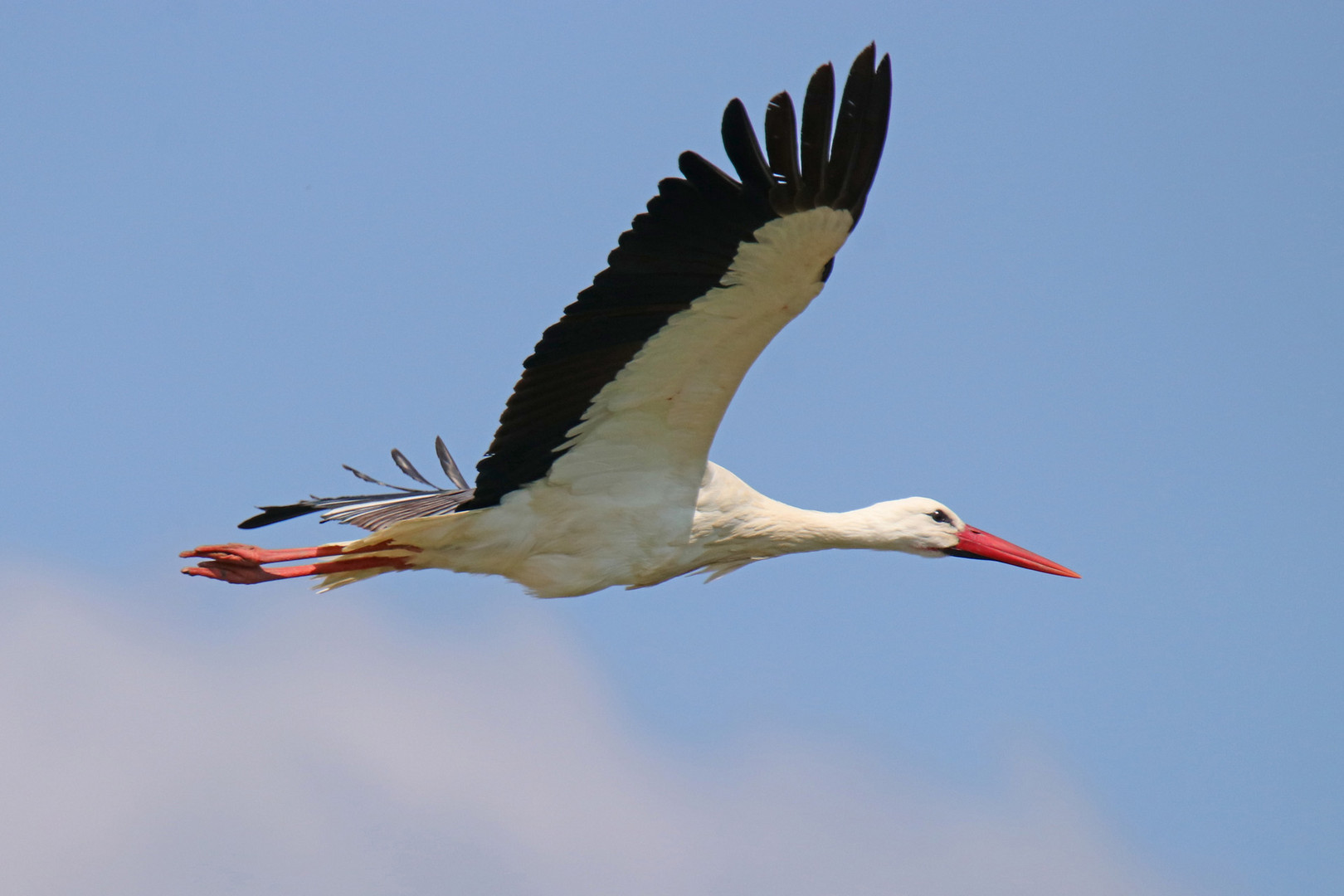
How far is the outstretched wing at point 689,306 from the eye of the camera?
19.3 feet

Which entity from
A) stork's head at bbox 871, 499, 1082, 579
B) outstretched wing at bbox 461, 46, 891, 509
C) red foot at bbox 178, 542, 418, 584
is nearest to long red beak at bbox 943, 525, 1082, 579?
stork's head at bbox 871, 499, 1082, 579

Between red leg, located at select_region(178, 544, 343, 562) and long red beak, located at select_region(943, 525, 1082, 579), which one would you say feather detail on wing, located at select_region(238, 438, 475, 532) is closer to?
red leg, located at select_region(178, 544, 343, 562)

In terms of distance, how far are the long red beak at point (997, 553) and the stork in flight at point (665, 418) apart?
0.09 feet

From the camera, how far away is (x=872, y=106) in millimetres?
5805

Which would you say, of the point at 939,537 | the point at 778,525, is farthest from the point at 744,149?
the point at 939,537

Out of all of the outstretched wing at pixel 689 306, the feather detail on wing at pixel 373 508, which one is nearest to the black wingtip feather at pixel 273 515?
the feather detail on wing at pixel 373 508

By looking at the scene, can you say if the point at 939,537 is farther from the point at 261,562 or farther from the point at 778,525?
the point at 261,562

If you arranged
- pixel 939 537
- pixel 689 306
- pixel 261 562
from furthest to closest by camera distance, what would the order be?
1. pixel 939 537
2. pixel 261 562
3. pixel 689 306

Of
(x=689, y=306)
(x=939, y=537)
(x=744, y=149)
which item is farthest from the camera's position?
(x=939, y=537)

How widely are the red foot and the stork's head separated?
2701 mm

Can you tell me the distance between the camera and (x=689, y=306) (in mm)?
6398

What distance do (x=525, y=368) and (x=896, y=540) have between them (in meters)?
→ 2.60

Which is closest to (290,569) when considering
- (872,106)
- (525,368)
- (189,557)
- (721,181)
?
(189,557)

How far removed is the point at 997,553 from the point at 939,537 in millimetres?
465
